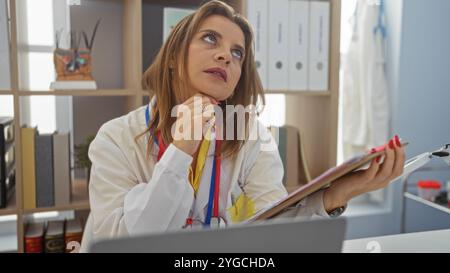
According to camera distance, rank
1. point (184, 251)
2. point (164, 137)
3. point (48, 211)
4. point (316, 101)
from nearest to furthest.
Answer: point (184, 251)
point (164, 137)
point (48, 211)
point (316, 101)

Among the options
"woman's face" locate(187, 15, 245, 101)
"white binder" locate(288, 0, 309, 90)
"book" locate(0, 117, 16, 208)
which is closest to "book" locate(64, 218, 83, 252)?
"book" locate(0, 117, 16, 208)

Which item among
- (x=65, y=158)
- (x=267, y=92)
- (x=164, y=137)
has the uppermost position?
(x=267, y=92)

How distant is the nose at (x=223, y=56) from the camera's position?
1.09 metres

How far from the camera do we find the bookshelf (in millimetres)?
1311

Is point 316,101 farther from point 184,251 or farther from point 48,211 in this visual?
point 184,251

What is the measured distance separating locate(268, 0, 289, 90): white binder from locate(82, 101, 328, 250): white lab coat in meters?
→ 0.42

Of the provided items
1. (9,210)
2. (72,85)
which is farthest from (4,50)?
(9,210)

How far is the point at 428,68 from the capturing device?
157 cm

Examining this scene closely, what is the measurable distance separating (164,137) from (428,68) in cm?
110

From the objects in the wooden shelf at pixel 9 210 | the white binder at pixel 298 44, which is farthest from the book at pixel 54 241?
the white binder at pixel 298 44

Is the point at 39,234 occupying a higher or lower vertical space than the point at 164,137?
lower

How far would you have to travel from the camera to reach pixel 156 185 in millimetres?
838

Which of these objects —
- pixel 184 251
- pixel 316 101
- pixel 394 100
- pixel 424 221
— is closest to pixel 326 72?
pixel 316 101

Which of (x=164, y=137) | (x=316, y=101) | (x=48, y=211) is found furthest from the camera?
(x=316, y=101)
